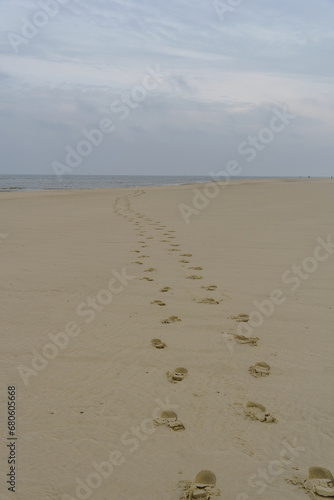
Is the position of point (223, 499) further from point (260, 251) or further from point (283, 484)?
point (260, 251)

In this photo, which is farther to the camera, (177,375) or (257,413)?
(177,375)

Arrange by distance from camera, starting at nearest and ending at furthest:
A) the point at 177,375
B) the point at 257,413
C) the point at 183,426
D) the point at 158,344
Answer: the point at 183,426
the point at 257,413
the point at 177,375
the point at 158,344

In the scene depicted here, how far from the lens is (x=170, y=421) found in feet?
6.56

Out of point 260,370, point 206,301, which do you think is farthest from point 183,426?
point 206,301

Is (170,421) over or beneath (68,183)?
over

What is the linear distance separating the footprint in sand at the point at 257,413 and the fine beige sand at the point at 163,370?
0.02 metres

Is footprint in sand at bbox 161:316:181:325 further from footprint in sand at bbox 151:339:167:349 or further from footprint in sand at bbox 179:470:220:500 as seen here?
footprint in sand at bbox 179:470:220:500

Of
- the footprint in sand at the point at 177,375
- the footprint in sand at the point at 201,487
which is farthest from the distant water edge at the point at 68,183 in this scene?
the footprint in sand at the point at 201,487

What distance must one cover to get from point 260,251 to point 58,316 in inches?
130

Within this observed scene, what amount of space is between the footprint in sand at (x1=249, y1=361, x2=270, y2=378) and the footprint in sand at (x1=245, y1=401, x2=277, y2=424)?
1.06ft

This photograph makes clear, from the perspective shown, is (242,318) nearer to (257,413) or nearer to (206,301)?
(206,301)

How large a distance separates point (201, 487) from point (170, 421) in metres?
0.43

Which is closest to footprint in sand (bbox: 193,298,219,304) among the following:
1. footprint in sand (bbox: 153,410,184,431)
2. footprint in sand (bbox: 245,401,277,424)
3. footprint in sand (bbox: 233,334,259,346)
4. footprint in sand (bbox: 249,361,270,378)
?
footprint in sand (bbox: 233,334,259,346)

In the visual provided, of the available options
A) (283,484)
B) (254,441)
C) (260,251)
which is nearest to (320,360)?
(254,441)
